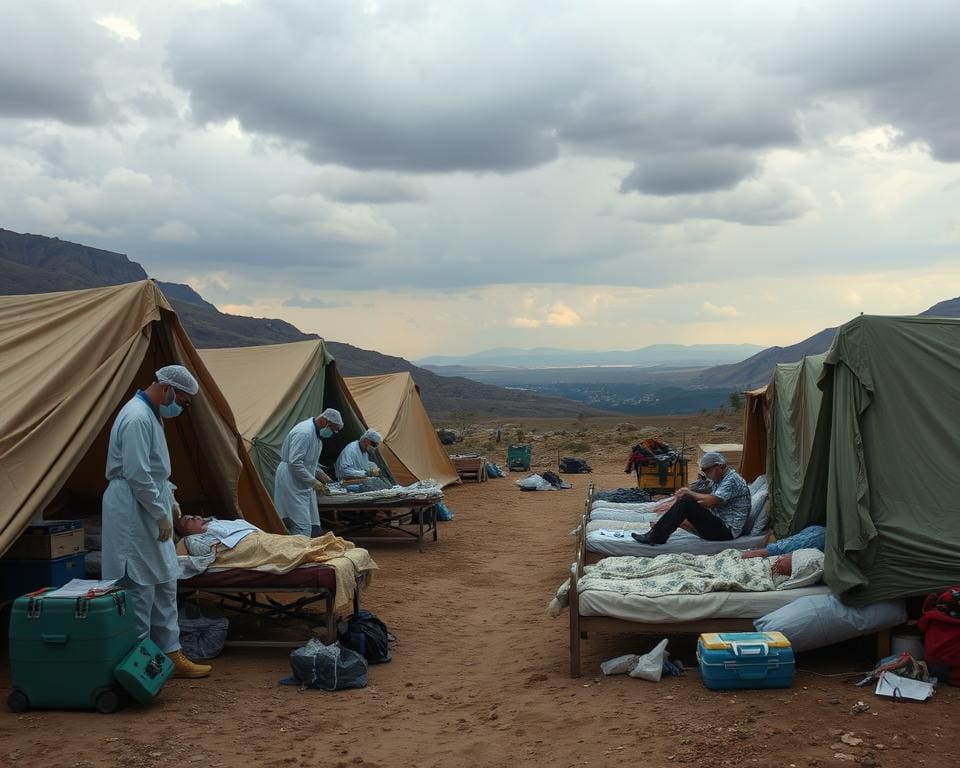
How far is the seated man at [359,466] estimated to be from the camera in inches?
548

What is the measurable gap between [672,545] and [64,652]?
5.60 meters

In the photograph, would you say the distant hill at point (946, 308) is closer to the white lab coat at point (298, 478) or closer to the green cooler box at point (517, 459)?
the green cooler box at point (517, 459)

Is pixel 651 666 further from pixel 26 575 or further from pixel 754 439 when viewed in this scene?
pixel 754 439

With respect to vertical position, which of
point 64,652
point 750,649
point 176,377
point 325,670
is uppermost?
point 176,377

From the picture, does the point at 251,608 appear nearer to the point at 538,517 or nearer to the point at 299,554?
the point at 299,554

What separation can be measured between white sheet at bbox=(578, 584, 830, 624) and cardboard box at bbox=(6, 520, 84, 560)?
411 centimetres

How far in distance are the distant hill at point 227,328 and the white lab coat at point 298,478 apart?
53015 millimetres

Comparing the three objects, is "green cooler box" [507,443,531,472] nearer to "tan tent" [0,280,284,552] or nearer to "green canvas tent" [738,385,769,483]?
"green canvas tent" [738,385,769,483]

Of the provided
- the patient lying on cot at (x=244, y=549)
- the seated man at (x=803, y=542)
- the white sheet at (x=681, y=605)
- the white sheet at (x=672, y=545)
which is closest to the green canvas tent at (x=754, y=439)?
the white sheet at (x=672, y=545)

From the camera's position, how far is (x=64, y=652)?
5859 mm

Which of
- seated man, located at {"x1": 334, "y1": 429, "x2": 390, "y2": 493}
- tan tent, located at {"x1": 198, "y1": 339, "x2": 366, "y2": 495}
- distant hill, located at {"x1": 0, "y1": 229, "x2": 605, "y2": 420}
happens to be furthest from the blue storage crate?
distant hill, located at {"x1": 0, "y1": 229, "x2": 605, "y2": 420}

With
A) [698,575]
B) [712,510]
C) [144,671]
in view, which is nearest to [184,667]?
[144,671]

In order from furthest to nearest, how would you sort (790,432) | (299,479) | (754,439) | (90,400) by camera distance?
1. (754,439)
2. (790,432)
3. (299,479)
4. (90,400)

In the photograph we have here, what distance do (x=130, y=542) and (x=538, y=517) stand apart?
31.7ft
